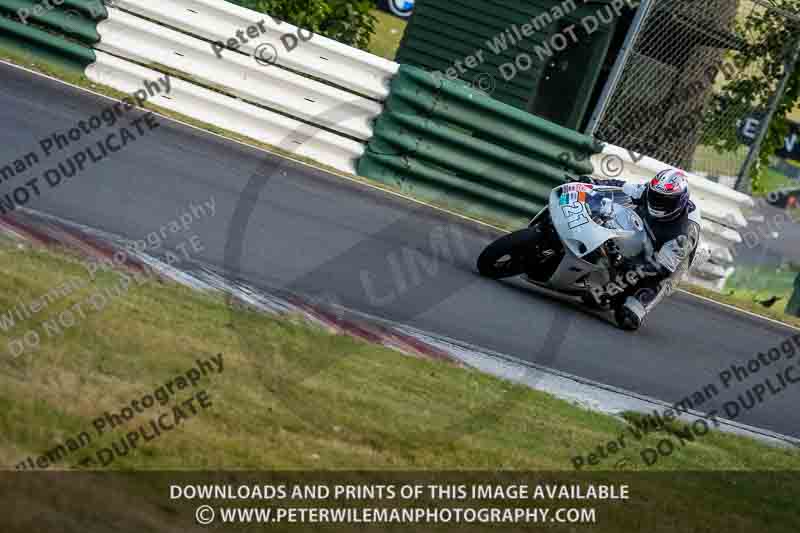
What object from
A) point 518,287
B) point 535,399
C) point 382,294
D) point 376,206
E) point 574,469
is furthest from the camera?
point 376,206

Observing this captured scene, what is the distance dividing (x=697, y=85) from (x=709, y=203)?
175cm

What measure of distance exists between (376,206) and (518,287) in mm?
1818

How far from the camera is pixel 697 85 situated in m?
13.7

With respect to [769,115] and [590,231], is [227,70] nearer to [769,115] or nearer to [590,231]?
[590,231]

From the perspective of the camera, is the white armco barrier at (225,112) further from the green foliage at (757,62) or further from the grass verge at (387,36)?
the grass verge at (387,36)

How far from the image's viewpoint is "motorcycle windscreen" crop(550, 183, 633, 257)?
8875mm

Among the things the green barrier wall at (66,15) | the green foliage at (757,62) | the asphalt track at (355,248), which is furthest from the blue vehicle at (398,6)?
the asphalt track at (355,248)

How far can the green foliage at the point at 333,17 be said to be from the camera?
15117 mm

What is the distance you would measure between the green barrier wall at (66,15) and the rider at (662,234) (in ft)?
18.1

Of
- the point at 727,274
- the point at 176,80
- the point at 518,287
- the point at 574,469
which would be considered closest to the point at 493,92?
the point at 727,274

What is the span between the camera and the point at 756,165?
50.8 ft

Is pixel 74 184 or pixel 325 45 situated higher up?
pixel 325 45

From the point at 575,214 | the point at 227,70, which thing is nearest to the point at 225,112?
the point at 227,70

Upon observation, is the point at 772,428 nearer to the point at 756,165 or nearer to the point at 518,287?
the point at 518,287
